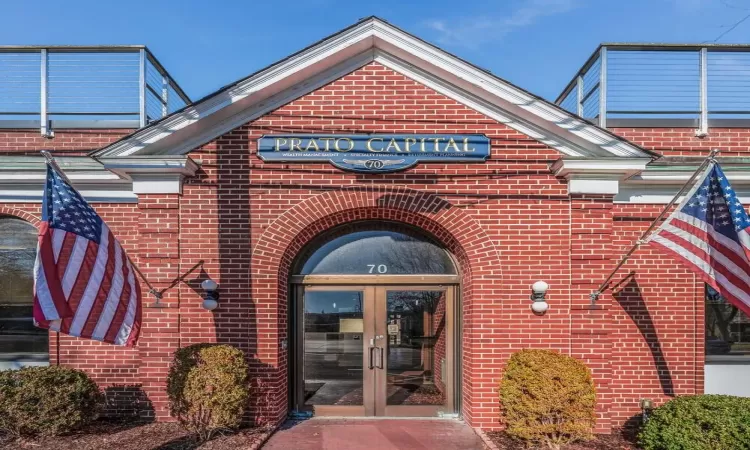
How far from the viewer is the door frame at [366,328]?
29.6 feet

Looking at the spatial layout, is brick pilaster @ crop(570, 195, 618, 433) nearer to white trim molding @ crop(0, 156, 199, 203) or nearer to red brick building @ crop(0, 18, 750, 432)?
red brick building @ crop(0, 18, 750, 432)

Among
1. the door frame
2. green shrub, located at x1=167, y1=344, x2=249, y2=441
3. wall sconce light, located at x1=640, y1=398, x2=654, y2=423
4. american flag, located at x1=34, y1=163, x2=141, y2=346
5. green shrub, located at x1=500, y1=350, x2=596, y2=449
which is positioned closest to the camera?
american flag, located at x1=34, y1=163, x2=141, y2=346

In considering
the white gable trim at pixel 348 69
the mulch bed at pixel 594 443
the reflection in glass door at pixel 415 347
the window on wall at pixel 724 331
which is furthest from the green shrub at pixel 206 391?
the window on wall at pixel 724 331

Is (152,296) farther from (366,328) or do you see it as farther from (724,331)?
(724,331)

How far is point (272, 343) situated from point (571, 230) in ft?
15.5

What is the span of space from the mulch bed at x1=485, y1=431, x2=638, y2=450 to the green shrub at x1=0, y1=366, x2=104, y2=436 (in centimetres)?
577

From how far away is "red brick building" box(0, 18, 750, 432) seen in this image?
8.30m

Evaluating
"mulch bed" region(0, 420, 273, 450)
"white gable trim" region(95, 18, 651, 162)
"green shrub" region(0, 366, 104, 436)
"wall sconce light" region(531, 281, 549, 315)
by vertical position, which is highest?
"white gable trim" region(95, 18, 651, 162)

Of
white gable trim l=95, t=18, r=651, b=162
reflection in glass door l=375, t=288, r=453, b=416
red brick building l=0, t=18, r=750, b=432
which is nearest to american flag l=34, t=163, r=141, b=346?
red brick building l=0, t=18, r=750, b=432

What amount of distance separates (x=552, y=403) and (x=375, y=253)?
11.4 ft

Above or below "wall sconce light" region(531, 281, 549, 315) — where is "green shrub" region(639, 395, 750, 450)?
below

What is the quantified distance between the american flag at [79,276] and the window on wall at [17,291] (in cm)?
325

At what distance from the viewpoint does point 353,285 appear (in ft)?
29.9

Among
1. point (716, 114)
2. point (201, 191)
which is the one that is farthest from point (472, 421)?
point (716, 114)
